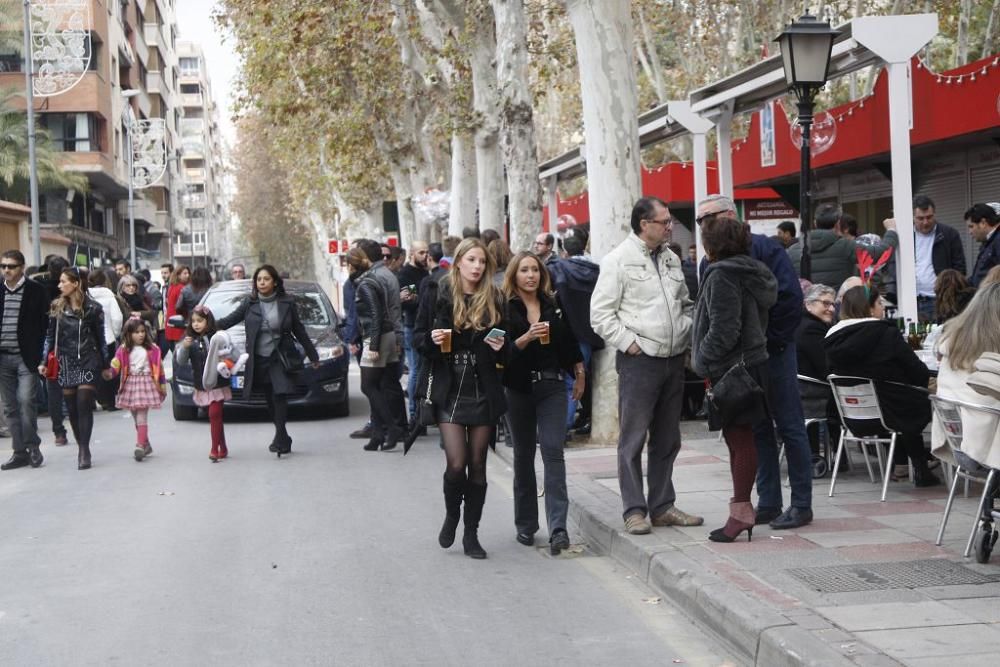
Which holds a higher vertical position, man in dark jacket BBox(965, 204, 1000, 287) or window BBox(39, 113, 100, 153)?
window BBox(39, 113, 100, 153)

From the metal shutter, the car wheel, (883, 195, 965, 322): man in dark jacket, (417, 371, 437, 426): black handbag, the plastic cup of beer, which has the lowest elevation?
the car wheel

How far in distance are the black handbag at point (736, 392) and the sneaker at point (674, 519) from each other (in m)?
0.98

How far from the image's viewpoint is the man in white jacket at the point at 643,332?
25.6ft

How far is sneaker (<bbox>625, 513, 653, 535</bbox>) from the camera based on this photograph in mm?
7891

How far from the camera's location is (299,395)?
1612cm

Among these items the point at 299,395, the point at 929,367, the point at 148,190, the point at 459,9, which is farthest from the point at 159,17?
the point at 929,367

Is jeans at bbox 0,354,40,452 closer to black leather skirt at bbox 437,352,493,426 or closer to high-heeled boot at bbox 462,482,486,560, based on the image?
high-heeled boot at bbox 462,482,486,560

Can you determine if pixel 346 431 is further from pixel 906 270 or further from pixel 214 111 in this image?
pixel 214 111

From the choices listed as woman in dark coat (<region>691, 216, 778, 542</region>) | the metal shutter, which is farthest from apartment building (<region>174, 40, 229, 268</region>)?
woman in dark coat (<region>691, 216, 778, 542</region>)

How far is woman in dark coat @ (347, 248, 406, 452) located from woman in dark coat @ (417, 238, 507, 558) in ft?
17.0

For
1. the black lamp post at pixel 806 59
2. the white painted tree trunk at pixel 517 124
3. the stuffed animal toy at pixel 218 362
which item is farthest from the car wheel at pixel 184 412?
the black lamp post at pixel 806 59

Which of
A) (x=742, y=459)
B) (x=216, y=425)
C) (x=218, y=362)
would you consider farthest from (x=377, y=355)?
(x=742, y=459)

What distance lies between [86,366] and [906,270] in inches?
303

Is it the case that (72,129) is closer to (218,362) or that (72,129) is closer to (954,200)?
(954,200)
